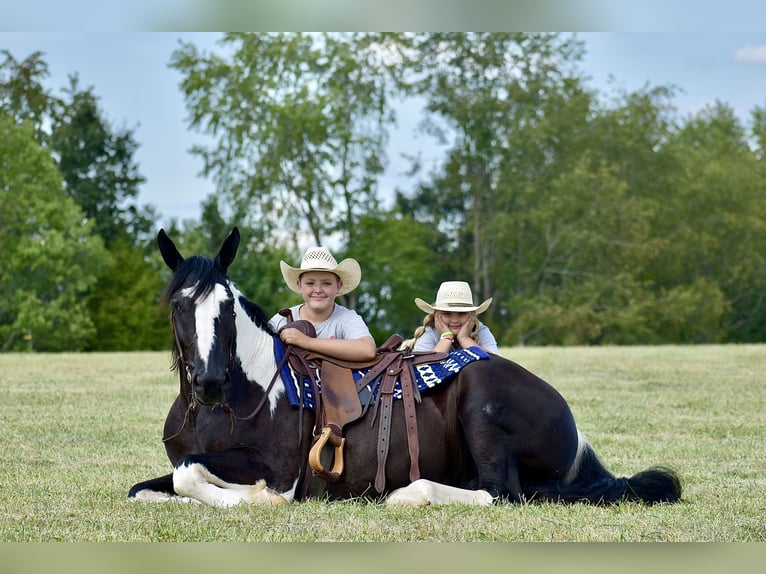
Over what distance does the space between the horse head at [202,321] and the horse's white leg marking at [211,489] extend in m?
0.47

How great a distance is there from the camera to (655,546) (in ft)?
17.1

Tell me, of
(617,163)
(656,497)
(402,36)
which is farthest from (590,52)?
(656,497)

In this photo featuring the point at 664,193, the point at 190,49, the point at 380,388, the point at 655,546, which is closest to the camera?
the point at 655,546

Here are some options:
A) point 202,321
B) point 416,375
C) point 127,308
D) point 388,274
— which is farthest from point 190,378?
point 127,308

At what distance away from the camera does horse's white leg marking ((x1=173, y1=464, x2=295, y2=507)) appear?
241 inches

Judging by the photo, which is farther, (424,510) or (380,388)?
(380,388)

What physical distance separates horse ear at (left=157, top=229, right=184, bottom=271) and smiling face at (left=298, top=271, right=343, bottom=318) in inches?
41.3

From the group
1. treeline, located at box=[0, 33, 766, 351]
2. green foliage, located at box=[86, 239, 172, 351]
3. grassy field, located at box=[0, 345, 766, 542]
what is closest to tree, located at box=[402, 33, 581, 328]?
treeline, located at box=[0, 33, 766, 351]

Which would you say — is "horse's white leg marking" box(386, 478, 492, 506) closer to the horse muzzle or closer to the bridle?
the bridle

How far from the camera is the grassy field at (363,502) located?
560 cm

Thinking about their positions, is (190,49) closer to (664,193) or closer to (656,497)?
(664,193)

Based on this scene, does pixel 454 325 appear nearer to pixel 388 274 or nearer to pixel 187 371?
pixel 187 371

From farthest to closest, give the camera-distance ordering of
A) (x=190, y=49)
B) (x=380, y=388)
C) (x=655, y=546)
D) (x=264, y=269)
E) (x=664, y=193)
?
(x=664, y=193), (x=190, y=49), (x=264, y=269), (x=380, y=388), (x=655, y=546)

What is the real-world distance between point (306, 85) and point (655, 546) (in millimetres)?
38223
